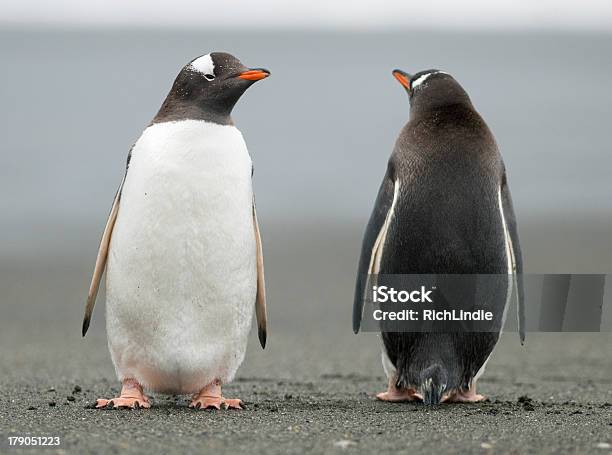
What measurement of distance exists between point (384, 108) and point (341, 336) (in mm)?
23078

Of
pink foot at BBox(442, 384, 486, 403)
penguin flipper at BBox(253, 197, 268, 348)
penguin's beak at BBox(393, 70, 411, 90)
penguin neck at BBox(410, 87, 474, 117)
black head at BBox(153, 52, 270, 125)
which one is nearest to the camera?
black head at BBox(153, 52, 270, 125)

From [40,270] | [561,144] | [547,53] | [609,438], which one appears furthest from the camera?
[547,53]

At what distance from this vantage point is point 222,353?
580 centimetres

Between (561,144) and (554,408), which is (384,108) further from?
(554,408)

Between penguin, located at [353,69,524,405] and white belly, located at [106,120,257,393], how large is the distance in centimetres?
98

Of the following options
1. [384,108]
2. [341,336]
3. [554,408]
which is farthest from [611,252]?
[384,108]

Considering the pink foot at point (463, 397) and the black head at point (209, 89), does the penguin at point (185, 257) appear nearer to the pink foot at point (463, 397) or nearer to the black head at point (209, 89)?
the black head at point (209, 89)

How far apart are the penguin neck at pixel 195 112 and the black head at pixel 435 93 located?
1.39 metres

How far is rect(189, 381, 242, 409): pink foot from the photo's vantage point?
5.79 meters

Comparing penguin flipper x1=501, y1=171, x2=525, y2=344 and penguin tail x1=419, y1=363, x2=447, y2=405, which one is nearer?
penguin tail x1=419, y1=363, x2=447, y2=405

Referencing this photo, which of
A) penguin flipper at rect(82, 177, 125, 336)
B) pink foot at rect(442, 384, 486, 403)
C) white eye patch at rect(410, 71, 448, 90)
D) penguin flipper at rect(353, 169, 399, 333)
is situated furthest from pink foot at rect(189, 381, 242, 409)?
white eye patch at rect(410, 71, 448, 90)

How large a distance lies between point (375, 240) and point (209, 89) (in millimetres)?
1318

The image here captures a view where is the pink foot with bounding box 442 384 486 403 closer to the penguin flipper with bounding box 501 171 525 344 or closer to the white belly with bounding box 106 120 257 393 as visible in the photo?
the penguin flipper with bounding box 501 171 525 344

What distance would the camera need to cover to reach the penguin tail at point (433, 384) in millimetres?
6230
